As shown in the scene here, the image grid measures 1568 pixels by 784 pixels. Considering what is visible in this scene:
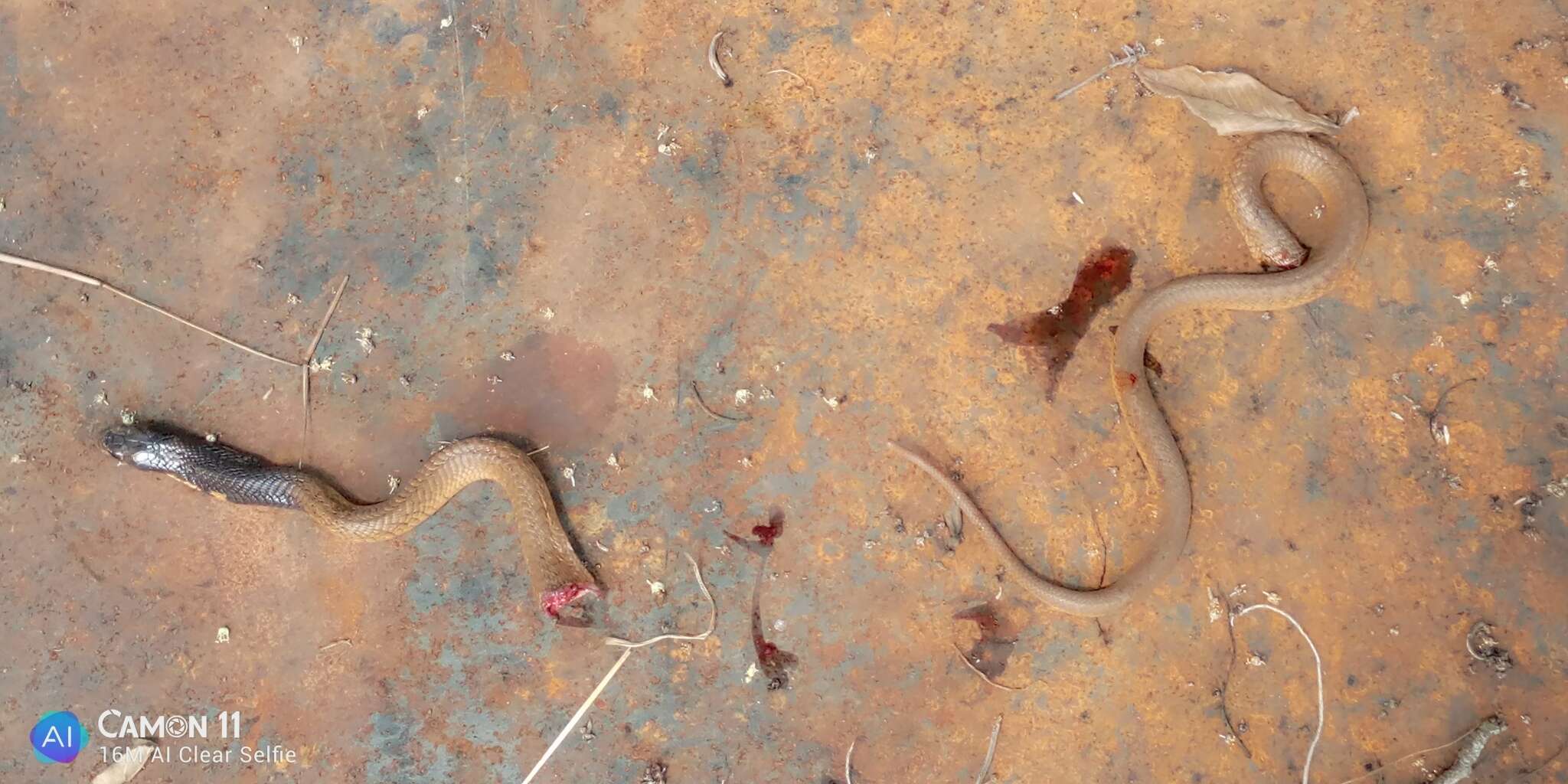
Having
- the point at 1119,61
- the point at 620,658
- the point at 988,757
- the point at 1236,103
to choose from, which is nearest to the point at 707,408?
the point at 620,658

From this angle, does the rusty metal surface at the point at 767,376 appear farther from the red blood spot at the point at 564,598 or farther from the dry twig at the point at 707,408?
the red blood spot at the point at 564,598

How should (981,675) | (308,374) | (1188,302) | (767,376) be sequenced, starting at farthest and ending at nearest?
1. (308,374)
2. (767,376)
3. (981,675)
4. (1188,302)

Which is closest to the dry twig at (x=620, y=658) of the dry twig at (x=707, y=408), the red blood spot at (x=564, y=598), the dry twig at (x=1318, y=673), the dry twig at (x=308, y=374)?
the red blood spot at (x=564, y=598)

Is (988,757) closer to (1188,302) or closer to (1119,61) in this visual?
(1188,302)

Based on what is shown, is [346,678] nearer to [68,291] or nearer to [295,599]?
[295,599]

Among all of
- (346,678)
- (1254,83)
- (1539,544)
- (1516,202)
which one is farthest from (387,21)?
(1539,544)
